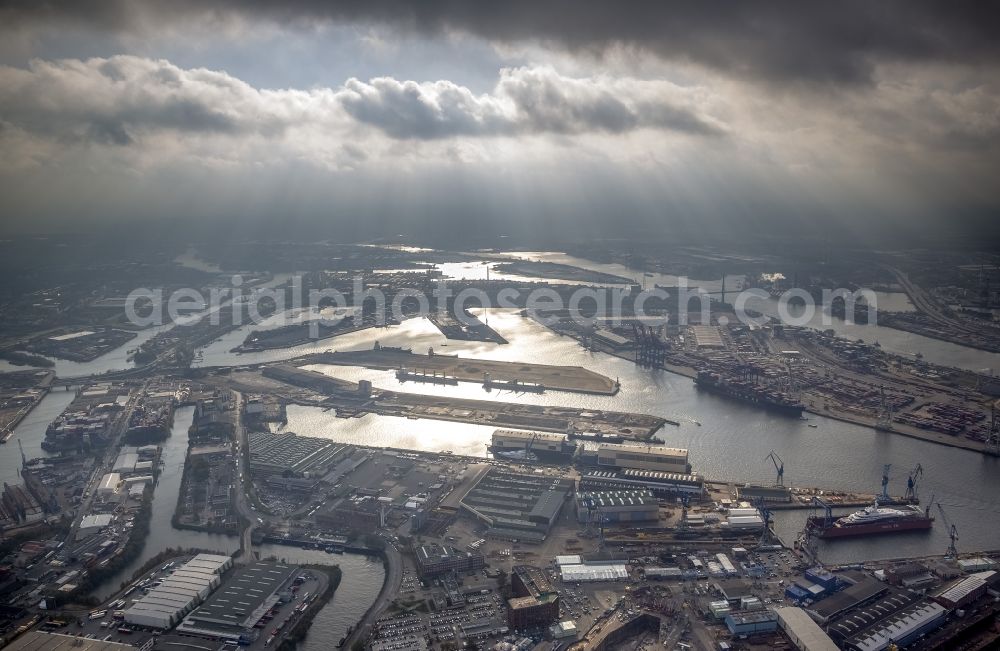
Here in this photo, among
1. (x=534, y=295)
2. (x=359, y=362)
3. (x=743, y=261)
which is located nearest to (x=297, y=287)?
(x=534, y=295)

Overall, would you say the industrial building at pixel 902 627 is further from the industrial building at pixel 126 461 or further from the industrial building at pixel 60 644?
the industrial building at pixel 126 461

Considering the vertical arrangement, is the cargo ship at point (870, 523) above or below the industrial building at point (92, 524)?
above

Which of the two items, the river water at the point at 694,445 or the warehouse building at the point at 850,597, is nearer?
the warehouse building at the point at 850,597

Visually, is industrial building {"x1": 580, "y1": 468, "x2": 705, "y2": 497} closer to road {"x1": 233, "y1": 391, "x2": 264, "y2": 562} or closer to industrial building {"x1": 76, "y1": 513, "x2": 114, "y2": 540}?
road {"x1": 233, "y1": 391, "x2": 264, "y2": 562}

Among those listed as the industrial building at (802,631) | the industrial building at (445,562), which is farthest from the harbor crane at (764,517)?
the industrial building at (445,562)

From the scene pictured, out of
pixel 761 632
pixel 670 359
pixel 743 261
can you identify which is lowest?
pixel 761 632

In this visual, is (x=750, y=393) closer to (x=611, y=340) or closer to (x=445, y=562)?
(x=611, y=340)

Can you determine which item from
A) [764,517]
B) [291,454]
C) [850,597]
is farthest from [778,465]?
[291,454]

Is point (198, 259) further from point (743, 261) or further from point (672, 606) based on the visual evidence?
point (672, 606)
